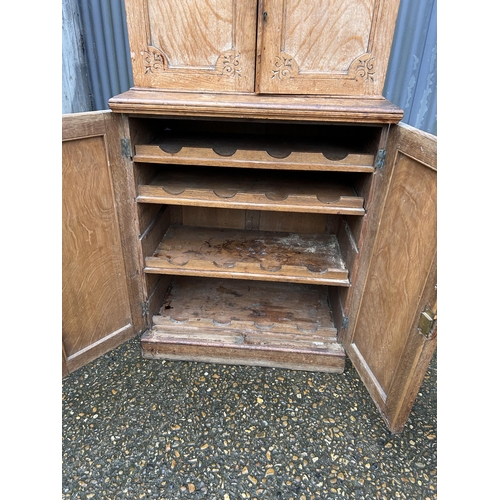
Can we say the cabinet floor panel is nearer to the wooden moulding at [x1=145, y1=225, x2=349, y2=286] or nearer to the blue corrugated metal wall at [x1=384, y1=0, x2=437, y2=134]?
the wooden moulding at [x1=145, y1=225, x2=349, y2=286]

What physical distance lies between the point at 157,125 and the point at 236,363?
4.36ft

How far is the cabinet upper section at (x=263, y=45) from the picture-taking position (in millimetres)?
1292

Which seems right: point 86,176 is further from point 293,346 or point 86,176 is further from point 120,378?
point 293,346

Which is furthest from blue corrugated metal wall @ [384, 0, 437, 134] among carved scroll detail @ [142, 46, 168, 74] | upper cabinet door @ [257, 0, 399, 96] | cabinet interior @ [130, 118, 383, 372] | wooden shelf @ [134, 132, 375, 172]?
carved scroll detail @ [142, 46, 168, 74]

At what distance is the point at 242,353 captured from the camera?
6.17ft

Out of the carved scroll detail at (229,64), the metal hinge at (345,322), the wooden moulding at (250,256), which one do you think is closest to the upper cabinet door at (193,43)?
the carved scroll detail at (229,64)

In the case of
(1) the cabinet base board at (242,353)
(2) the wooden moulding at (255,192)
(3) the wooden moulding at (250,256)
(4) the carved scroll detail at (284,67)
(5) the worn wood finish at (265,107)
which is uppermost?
(4) the carved scroll detail at (284,67)

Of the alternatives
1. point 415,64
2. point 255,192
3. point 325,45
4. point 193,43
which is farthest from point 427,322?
point 415,64

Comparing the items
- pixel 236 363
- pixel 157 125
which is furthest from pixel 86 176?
pixel 236 363

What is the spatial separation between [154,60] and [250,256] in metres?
1.00

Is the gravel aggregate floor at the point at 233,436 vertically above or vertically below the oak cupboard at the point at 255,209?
below

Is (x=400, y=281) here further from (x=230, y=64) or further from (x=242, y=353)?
(x=230, y=64)

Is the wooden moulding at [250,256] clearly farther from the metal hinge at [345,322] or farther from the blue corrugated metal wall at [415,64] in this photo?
the blue corrugated metal wall at [415,64]

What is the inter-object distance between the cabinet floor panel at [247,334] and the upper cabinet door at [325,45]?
45.9 inches
